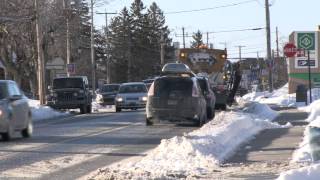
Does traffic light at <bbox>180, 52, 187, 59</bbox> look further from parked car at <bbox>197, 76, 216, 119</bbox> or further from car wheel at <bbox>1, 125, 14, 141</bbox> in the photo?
car wheel at <bbox>1, 125, 14, 141</bbox>

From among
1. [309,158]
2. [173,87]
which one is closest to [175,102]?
[173,87]

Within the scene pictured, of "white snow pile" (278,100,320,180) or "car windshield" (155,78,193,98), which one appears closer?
"white snow pile" (278,100,320,180)

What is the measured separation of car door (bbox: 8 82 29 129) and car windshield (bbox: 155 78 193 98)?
5.78 meters

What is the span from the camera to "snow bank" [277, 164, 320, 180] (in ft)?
30.4

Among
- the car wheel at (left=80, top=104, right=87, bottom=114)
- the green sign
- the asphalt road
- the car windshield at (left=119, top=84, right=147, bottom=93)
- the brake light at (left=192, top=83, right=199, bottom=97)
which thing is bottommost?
the car wheel at (left=80, top=104, right=87, bottom=114)

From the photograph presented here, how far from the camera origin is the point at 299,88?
4034cm

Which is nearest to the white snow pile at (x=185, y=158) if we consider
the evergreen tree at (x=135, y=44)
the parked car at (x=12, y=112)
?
the parked car at (x=12, y=112)

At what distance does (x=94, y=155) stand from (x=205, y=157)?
11.3ft

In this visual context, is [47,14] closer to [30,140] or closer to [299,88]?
[299,88]

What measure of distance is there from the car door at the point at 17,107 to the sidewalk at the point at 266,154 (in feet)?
21.9

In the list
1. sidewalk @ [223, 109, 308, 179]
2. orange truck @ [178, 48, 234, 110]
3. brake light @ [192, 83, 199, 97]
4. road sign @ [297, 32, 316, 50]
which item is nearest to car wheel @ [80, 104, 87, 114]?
orange truck @ [178, 48, 234, 110]

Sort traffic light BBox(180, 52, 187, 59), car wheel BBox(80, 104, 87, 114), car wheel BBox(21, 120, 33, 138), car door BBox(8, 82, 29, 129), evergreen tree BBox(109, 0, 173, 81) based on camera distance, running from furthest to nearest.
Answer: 1. evergreen tree BBox(109, 0, 173, 81)
2. traffic light BBox(180, 52, 187, 59)
3. car wheel BBox(80, 104, 87, 114)
4. car wheel BBox(21, 120, 33, 138)
5. car door BBox(8, 82, 29, 129)

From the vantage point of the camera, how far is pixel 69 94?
40812mm

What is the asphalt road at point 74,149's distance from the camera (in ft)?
44.4
